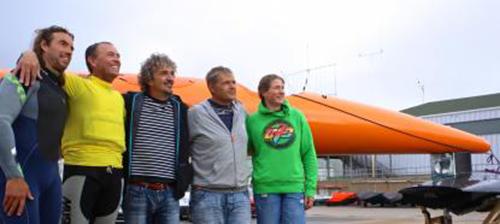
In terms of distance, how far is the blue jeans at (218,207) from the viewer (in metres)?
4.71

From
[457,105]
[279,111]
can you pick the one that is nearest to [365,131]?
[279,111]

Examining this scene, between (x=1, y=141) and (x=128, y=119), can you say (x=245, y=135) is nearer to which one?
(x=128, y=119)

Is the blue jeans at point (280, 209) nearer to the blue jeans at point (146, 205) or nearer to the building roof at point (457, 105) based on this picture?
the blue jeans at point (146, 205)

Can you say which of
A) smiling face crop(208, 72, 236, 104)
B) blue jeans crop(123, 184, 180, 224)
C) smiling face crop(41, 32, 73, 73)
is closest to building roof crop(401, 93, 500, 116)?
smiling face crop(208, 72, 236, 104)

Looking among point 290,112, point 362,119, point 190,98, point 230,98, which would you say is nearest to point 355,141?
point 362,119

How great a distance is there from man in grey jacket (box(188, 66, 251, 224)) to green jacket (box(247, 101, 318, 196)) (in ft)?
0.72

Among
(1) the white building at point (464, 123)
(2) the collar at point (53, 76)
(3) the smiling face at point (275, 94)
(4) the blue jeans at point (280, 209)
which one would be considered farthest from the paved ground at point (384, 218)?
(1) the white building at point (464, 123)

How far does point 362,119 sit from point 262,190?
10.1 feet

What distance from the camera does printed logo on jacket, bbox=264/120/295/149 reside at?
17.0 feet

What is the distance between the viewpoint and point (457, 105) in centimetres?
5003

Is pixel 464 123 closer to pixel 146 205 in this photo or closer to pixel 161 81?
pixel 161 81

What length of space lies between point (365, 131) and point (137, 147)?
4.03 meters

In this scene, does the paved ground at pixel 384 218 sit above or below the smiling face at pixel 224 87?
below

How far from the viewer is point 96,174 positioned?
13.3 feet
